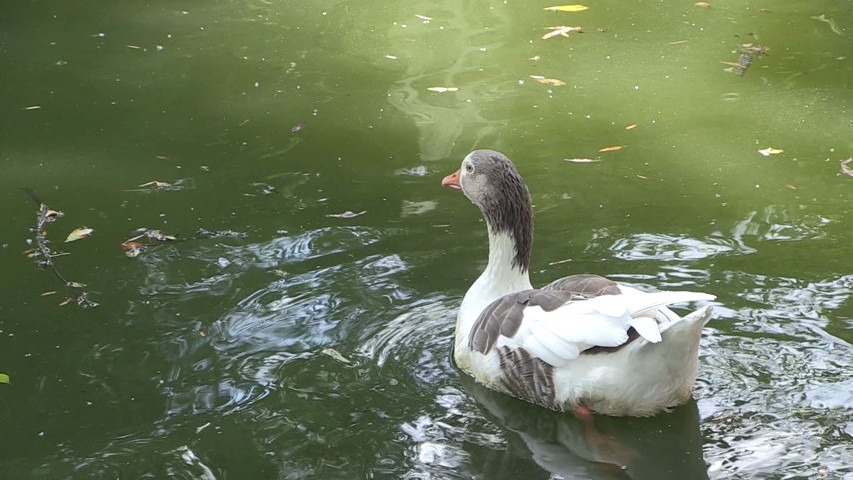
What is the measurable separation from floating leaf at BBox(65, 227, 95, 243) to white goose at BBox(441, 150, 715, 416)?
2.35 m

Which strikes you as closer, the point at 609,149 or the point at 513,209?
the point at 513,209

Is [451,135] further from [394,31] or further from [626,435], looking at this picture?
[626,435]

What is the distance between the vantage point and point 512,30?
9.62 metres

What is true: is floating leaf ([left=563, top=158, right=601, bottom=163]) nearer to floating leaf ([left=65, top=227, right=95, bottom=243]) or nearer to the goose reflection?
the goose reflection

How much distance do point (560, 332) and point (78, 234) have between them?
315 centimetres

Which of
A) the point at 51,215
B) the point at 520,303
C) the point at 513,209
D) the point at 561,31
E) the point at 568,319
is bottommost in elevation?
the point at 51,215

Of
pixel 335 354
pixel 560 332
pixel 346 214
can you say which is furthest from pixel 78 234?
pixel 560 332

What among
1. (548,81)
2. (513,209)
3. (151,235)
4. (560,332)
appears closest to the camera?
(560,332)

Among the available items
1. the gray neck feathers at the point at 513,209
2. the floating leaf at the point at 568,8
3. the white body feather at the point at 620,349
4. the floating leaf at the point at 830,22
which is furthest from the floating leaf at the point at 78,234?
the floating leaf at the point at 830,22

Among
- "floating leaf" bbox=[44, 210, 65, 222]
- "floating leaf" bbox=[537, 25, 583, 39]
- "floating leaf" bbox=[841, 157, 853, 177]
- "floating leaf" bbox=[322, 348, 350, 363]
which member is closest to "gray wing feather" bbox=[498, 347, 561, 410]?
"floating leaf" bbox=[322, 348, 350, 363]

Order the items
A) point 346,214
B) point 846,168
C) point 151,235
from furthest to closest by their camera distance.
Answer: point 846,168
point 346,214
point 151,235

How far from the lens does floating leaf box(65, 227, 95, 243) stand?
6.21 metres

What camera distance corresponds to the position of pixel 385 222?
20.9 feet

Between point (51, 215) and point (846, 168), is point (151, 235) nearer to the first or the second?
point (51, 215)
